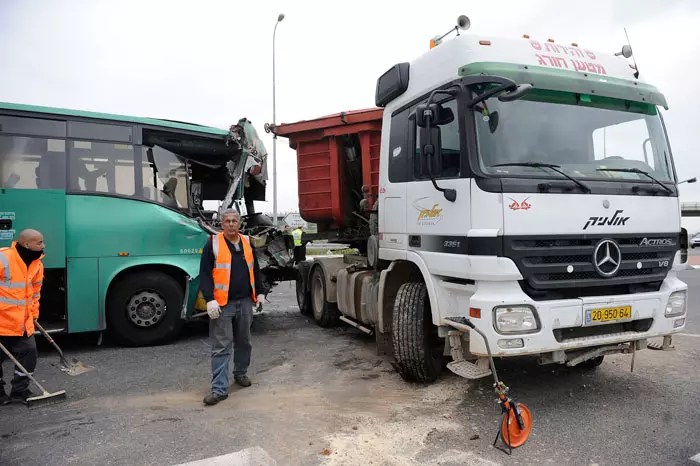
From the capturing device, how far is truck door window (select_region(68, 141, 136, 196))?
6.26 meters

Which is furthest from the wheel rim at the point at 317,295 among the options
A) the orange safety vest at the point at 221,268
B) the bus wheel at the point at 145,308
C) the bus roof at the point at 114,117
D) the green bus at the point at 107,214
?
the orange safety vest at the point at 221,268

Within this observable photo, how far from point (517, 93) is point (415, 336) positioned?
233cm

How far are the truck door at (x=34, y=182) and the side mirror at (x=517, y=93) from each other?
5.35m

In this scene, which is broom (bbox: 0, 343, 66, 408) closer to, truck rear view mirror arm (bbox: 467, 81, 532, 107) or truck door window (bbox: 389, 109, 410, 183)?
truck door window (bbox: 389, 109, 410, 183)

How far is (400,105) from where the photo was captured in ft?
16.9

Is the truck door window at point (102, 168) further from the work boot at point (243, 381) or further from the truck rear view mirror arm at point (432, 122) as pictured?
the truck rear view mirror arm at point (432, 122)

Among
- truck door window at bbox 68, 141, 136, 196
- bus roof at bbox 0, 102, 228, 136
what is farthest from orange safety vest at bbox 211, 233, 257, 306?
bus roof at bbox 0, 102, 228, 136

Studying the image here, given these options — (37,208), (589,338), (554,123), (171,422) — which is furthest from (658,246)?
(37,208)

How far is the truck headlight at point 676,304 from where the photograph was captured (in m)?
4.25

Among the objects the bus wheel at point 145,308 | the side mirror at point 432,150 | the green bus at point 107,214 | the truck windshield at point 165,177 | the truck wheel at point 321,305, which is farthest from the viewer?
the truck wheel at point 321,305

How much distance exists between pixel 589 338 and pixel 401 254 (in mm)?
1853

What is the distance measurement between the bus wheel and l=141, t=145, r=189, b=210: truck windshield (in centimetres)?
105

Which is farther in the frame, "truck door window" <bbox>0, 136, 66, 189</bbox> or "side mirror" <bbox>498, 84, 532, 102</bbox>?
"truck door window" <bbox>0, 136, 66, 189</bbox>

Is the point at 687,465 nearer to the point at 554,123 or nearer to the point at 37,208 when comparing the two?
the point at 554,123
